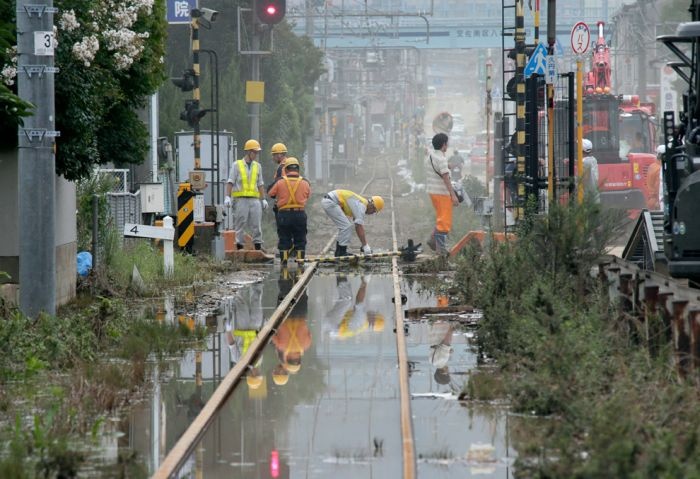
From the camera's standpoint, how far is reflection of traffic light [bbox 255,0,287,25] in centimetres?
3069

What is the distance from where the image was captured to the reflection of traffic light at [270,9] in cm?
3069

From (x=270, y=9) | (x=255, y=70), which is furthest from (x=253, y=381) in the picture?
(x=255, y=70)

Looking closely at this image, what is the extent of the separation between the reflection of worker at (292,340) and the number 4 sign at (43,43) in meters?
3.61

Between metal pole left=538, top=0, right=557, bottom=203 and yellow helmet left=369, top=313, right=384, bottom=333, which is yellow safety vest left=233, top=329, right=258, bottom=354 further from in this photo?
metal pole left=538, top=0, right=557, bottom=203

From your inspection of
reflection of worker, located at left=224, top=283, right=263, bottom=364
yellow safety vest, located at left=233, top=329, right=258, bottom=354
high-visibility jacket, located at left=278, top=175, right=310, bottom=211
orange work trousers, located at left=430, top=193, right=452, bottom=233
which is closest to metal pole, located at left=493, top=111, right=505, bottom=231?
orange work trousers, located at left=430, top=193, right=452, bottom=233

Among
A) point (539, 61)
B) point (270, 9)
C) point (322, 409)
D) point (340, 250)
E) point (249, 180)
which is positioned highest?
point (270, 9)

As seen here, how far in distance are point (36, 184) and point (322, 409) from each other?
4933mm

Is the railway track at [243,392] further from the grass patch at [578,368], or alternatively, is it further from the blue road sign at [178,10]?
the blue road sign at [178,10]

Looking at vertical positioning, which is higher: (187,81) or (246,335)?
(187,81)

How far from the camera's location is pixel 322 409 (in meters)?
10.6

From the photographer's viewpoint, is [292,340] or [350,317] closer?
[292,340]

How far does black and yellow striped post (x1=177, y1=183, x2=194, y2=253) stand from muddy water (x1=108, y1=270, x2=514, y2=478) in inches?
291

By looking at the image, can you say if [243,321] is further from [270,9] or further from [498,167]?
[498,167]

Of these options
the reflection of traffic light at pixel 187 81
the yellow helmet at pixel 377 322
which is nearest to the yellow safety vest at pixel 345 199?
the reflection of traffic light at pixel 187 81
